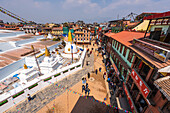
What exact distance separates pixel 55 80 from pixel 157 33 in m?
15.8

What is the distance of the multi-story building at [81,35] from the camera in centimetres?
3594

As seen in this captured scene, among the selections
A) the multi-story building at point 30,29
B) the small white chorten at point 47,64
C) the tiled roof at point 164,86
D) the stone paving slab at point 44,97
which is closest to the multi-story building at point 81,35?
the small white chorten at point 47,64

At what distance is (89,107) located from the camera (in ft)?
29.9

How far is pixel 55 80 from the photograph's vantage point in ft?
41.8

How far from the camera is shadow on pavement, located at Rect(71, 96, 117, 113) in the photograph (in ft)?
28.6

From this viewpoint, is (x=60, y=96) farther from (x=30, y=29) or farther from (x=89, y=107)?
(x=30, y=29)

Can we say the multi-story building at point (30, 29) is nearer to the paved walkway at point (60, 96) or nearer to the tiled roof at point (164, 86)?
the paved walkway at point (60, 96)

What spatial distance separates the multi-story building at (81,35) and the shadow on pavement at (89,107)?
31067mm

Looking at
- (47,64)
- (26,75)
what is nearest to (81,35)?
(47,64)

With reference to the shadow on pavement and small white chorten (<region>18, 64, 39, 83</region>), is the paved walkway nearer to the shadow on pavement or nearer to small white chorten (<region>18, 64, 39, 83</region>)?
the shadow on pavement

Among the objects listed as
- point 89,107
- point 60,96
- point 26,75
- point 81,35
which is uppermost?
point 81,35

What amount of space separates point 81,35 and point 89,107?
3277 cm

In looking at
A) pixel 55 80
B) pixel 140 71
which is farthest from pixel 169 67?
pixel 55 80

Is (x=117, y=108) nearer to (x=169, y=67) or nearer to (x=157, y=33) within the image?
(x=169, y=67)
